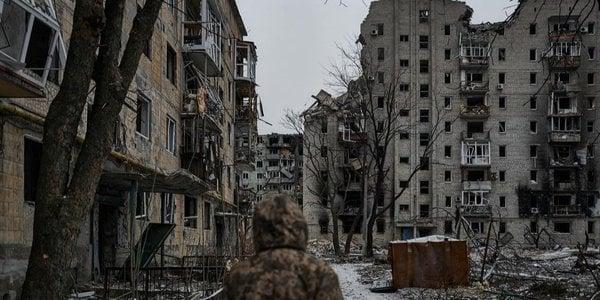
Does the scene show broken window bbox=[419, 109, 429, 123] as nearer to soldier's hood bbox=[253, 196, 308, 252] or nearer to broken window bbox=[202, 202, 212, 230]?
broken window bbox=[202, 202, 212, 230]

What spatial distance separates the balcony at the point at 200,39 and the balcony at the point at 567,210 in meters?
41.7

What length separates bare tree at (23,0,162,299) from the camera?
6602mm

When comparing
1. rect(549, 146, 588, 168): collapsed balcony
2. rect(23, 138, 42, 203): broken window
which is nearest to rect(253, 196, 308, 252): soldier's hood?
rect(23, 138, 42, 203): broken window

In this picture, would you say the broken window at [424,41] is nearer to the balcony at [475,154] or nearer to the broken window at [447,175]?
the balcony at [475,154]

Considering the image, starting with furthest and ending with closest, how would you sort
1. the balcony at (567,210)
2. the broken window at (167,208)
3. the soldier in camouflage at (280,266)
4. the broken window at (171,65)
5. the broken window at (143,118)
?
1. the balcony at (567,210)
2. the broken window at (171,65)
3. the broken window at (167,208)
4. the broken window at (143,118)
5. the soldier in camouflage at (280,266)

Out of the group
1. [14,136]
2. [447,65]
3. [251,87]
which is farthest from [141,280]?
[447,65]

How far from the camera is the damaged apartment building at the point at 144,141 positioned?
10273 millimetres

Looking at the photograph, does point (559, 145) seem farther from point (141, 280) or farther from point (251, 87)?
point (141, 280)

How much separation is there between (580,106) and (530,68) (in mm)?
6035

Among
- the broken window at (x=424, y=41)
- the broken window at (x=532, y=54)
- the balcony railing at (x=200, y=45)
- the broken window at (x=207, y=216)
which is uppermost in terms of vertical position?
the broken window at (x=424, y=41)

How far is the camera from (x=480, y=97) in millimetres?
60156

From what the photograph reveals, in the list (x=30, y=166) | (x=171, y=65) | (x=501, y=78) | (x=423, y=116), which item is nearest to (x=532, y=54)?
(x=501, y=78)

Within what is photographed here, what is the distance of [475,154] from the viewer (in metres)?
58.2

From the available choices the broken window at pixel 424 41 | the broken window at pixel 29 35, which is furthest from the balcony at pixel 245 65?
the broken window at pixel 29 35
